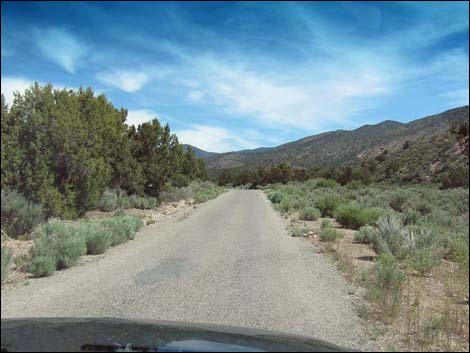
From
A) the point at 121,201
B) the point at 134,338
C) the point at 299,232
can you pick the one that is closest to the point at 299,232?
the point at 299,232

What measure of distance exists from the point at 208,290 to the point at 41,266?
3.34 metres

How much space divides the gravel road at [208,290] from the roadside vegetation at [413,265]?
507mm

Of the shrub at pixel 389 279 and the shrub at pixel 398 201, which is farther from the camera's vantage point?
the shrub at pixel 398 201

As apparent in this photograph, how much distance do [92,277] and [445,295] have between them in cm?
684

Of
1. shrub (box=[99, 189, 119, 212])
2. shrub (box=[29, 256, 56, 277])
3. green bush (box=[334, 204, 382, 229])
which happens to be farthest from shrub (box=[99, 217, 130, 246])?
green bush (box=[334, 204, 382, 229])

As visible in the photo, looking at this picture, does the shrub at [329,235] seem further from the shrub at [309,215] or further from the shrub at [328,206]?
the shrub at [328,206]

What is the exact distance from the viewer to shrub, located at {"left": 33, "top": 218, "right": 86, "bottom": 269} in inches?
352

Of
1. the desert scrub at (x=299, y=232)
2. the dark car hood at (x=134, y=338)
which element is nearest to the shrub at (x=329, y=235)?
the desert scrub at (x=299, y=232)

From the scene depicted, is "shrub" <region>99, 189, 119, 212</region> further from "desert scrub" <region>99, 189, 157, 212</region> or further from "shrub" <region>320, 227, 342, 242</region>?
"shrub" <region>320, 227, 342, 242</region>

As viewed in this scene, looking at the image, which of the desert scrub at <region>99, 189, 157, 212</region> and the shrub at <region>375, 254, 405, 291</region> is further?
the desert scrub at <region>99, 189, 157, 212</region>

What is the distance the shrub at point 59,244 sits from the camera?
29.3 ft

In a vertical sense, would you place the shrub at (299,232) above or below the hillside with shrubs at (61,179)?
below

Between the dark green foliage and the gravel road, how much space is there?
2.18 m

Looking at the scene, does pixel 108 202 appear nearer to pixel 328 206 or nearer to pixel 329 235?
pixel 329 235
